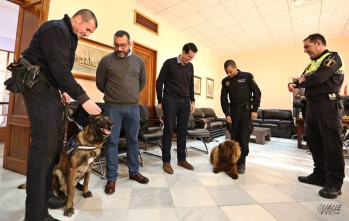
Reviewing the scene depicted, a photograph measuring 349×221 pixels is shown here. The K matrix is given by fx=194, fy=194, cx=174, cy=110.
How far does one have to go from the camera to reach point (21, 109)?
2381 millimetres

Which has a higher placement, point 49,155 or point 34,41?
point 34,41

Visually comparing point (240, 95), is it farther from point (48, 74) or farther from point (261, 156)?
point (48, 74)

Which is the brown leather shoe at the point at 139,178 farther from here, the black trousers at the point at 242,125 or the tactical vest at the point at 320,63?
the tactical vest at the point at 320,63

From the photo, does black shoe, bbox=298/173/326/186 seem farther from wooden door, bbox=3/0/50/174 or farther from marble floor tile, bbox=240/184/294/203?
wooden door, bbox=3/0/50/174

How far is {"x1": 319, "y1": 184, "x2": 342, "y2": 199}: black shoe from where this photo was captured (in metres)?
1.76

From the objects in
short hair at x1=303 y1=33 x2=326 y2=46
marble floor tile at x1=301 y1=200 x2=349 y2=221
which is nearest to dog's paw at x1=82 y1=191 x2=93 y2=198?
marble floor tile at x1=301 y1=200 x2=349 y2=221

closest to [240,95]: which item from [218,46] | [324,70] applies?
[324,70]

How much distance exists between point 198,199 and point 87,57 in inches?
108

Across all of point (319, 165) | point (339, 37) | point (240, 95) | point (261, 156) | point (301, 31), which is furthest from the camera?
point (339, 37)

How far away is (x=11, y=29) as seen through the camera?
5.33 m

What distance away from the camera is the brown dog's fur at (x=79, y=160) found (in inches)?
57.2

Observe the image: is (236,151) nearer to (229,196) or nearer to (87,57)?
(229,196)

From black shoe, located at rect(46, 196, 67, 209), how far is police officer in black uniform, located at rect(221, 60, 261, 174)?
1937 millimetres

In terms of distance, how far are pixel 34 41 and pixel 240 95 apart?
2139mm
